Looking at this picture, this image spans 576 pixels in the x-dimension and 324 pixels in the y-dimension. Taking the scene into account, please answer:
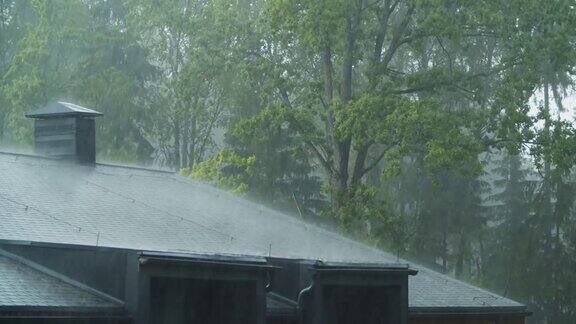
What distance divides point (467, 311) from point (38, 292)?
937 cm

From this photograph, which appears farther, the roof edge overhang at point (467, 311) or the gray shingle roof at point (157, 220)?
the roof edge overhang at point (467, 311)

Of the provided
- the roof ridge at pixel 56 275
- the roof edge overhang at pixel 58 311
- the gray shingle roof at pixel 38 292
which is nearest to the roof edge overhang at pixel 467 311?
the roof ridge at pixel 56 275

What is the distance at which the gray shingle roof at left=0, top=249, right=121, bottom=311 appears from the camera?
43.1 feet

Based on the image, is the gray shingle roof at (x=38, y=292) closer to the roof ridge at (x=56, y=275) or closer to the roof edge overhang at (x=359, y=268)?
the roof ridge at (x=56, y=275)

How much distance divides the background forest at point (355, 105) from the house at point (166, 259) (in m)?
8.19

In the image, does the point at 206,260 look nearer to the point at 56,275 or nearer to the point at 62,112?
the point at 56,275

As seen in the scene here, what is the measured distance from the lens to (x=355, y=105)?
3064cm

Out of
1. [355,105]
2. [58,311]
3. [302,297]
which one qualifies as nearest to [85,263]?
[58,311]

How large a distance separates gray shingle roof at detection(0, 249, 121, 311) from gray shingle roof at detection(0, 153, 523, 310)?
61 centimetres

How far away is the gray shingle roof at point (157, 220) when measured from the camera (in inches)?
634

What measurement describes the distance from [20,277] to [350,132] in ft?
58.4

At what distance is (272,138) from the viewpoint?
145ft

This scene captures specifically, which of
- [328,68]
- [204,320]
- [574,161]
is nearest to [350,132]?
[328,68]

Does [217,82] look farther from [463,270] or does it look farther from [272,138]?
[463,270]
